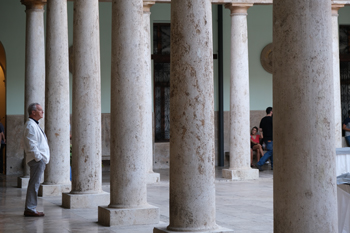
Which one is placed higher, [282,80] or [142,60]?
[142,60]

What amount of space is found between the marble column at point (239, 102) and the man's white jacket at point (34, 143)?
276 inches

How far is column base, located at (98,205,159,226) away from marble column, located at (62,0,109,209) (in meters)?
1.56

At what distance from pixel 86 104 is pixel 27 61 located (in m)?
5.00

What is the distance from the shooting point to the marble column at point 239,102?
47.6 ft

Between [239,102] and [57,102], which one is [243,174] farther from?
[57,102]

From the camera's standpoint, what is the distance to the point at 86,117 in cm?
896

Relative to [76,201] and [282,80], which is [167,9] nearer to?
[76,201]

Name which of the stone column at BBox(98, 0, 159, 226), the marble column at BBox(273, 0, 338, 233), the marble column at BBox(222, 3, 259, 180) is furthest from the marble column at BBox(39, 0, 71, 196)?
the marble column at BBox(273, 0, 338, 233)

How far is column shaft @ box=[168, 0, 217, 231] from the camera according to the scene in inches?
219

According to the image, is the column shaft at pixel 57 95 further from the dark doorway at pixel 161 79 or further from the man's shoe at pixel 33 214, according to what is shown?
the dark doorway at pixel 161 79

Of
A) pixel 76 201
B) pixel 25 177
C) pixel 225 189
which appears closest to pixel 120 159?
pixel 76 201

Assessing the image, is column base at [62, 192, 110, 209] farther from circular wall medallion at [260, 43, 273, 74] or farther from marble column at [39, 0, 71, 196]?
circular wall medallion at [260, 43, 273, 74]

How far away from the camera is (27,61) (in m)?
13.4

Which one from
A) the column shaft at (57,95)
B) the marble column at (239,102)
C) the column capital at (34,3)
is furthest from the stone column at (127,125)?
the marble column at (239,102)
